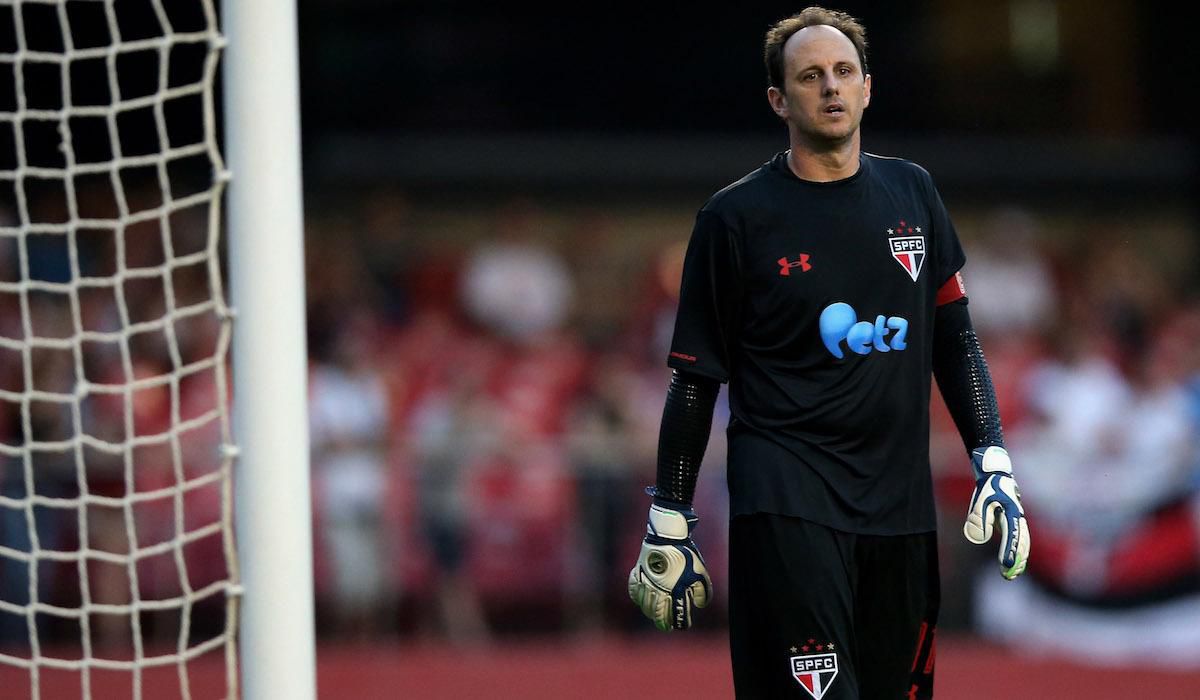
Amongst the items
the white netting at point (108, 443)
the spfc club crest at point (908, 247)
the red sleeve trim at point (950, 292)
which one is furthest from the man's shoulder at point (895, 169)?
the white netting at point (108, 443)

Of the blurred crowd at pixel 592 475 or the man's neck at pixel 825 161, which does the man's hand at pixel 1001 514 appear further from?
the blurred crowd at pixel 592 475

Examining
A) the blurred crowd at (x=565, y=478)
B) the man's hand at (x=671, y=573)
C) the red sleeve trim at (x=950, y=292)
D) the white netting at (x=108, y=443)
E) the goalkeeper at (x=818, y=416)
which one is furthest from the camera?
the blurred crowd at (x=565, y=478)

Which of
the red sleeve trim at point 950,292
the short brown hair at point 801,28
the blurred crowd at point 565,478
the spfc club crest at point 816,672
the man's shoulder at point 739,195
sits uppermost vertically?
the short brown hair at point 801,28

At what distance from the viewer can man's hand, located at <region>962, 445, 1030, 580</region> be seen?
3.91 meters

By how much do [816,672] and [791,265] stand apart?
0.93 meters

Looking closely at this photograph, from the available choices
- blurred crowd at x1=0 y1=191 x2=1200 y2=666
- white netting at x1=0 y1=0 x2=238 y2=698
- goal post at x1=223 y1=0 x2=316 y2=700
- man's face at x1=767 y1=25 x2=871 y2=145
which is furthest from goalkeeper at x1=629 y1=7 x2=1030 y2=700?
blurred crowd at x1=0 y1=191 x2=1200 y2=666

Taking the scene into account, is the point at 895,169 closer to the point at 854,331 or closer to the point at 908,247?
the point at 908,247

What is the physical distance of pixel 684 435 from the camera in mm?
4062

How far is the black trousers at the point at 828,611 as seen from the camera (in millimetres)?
3855

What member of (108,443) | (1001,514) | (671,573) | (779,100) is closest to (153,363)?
(108,443)

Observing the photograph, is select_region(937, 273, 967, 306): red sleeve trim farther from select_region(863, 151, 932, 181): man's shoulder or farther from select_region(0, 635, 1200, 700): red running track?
select_region(0, 635, 1200, 700): red running track

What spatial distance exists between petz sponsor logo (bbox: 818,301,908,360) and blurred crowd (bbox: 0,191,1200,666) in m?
4.86

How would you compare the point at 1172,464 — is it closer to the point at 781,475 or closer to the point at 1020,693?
the point at 1020,693

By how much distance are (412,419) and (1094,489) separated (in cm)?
374
